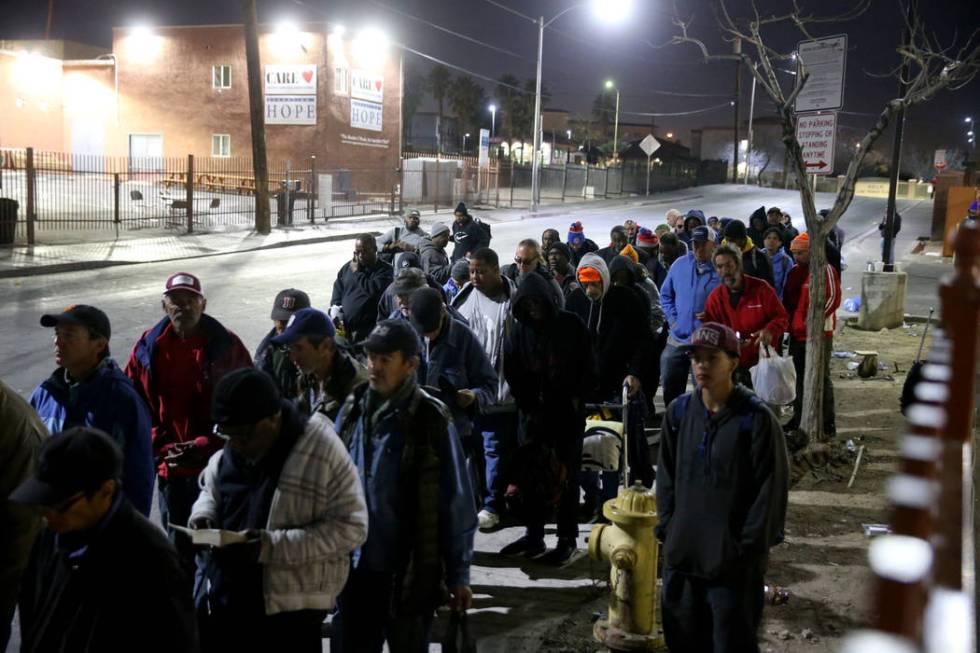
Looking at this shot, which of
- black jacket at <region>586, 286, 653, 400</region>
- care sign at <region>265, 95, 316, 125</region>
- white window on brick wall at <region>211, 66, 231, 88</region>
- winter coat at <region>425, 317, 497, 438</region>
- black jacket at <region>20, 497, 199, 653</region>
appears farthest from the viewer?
white window on brick wall at <region>211, 66, 231, 88</region>

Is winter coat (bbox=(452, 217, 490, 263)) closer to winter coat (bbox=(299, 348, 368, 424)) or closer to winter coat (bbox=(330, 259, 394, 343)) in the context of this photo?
winter coat (bbox=(330, 259, 394, 343))

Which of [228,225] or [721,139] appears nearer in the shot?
[228,225]

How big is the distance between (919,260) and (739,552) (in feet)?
84.4

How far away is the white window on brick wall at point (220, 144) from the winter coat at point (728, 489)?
4161 centimetres

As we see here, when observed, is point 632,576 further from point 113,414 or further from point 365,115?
point 365,115

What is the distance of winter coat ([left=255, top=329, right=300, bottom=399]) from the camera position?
5.09 metres

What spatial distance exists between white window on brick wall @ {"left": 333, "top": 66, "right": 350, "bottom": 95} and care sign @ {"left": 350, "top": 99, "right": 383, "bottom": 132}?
28.1 inches

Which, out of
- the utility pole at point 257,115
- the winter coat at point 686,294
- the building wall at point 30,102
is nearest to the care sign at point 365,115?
the utility pole at point 257,115

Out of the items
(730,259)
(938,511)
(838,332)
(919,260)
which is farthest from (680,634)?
(919,260)

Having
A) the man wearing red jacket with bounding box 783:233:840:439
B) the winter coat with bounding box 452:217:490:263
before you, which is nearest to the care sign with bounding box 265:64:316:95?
the winter coat with bounding box 452:217:490:263

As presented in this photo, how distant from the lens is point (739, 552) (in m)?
3.97

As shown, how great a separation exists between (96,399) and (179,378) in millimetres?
764

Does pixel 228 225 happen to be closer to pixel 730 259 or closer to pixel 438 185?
pixel 438 185

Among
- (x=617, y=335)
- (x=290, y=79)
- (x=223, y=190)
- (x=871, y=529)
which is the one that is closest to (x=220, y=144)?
(x=290, y=79)
